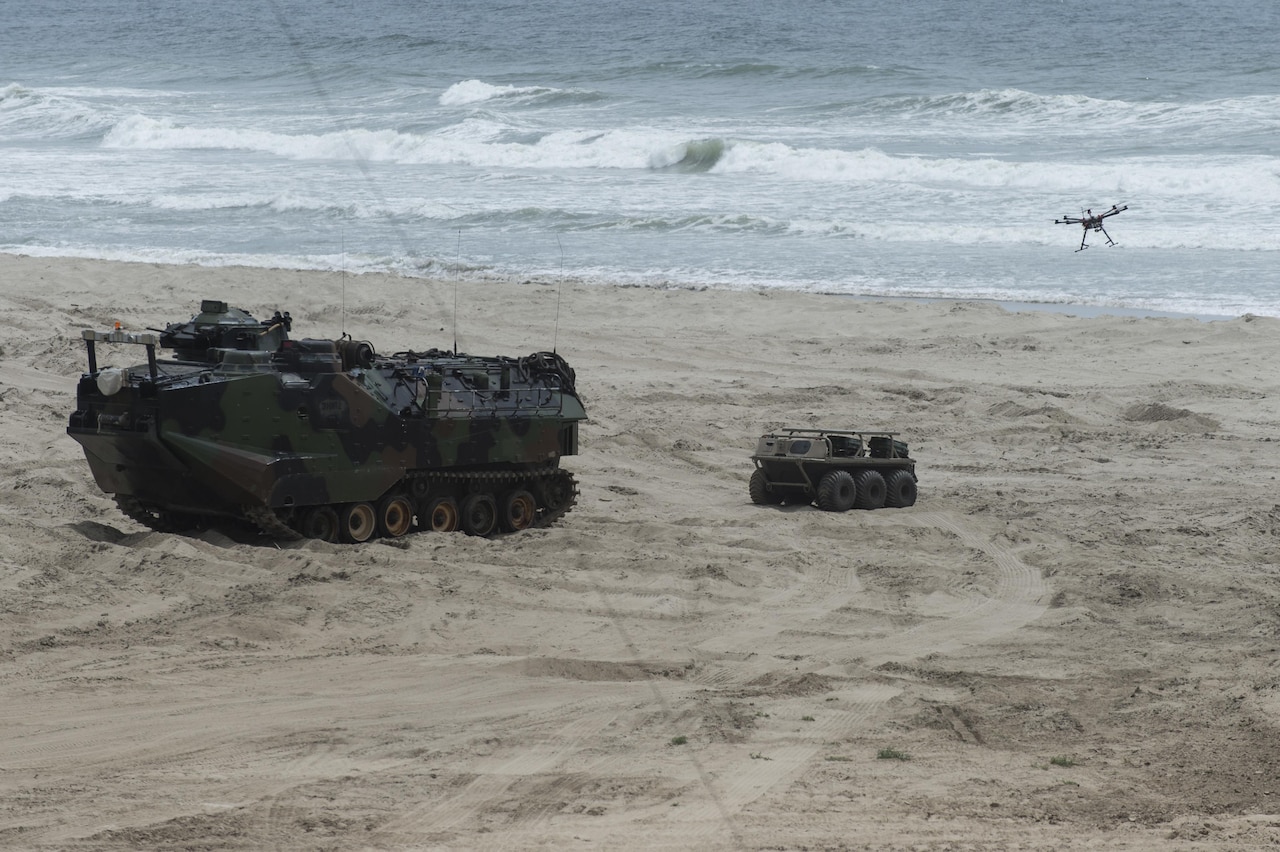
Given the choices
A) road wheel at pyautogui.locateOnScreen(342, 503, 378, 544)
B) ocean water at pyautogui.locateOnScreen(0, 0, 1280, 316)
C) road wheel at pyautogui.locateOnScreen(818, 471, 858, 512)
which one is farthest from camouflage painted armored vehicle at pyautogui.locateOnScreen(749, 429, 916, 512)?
ocean water at pyautogui.locateOnScreen(0, 0, 1280, 316)

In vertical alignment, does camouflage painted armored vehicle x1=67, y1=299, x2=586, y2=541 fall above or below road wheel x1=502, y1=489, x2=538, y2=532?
above

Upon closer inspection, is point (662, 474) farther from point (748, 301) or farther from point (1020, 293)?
point (1020, 293)

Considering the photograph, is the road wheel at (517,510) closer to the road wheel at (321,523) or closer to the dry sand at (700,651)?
the dry sand at (700,651)

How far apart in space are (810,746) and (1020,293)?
59.6ft

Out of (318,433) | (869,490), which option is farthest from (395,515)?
(869,490)

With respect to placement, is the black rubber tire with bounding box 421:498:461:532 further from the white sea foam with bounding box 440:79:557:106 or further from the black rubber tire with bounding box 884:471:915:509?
the white sea foam with bounding box 440:79:557:106

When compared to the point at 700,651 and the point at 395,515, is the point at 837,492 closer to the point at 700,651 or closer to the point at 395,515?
the point at 395,515

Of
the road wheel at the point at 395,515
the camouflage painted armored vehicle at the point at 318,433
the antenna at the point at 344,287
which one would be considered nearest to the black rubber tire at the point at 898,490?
the camouflage painted armored vehicle at the point at 318,433

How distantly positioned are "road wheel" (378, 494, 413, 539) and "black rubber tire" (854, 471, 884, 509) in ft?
13.7

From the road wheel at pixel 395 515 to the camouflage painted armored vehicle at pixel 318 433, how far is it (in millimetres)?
13

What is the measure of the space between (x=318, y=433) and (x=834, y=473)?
15.9 feet

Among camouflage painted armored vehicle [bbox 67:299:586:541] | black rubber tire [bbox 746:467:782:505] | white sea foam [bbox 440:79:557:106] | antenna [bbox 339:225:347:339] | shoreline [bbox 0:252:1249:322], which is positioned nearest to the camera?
camouflage painted armored vehicle [bbox 67:299:586:541]

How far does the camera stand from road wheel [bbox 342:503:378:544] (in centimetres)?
1303

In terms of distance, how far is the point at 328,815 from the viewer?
7.50 m
